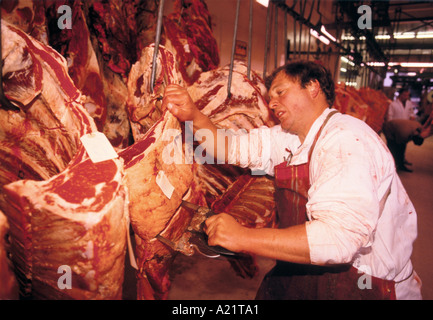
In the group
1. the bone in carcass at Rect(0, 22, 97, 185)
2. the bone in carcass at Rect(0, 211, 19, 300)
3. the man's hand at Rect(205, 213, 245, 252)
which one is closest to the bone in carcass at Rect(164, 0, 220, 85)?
the bone in carcass at Rect(0, 22, 97, 185)

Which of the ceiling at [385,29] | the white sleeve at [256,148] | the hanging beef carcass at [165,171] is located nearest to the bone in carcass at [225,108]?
the hanging beef carcass at [165,171]

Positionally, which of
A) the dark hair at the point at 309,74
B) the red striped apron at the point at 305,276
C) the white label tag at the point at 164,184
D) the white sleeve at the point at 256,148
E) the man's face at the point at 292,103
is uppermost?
the dark hair at the point at 309,74

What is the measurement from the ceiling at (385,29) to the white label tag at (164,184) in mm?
3781

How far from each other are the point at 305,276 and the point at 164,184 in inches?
42.4

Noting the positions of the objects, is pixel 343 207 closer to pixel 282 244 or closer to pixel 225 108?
pixel 282 244

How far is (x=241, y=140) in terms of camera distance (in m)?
2.10

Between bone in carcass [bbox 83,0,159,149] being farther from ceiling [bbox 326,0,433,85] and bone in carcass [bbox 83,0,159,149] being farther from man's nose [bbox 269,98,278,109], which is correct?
ceiling [bbox 326,0,433,85]

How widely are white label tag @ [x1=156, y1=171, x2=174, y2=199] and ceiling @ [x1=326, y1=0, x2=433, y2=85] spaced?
3.78 m

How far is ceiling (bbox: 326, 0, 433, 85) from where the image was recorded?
513cm

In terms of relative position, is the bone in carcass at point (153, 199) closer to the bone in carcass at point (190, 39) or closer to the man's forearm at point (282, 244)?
the man's forearm at point (282, 244)

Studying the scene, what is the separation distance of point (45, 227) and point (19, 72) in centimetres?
64

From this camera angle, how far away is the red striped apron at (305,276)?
1604 millimetres

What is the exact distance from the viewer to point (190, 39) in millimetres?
2723
